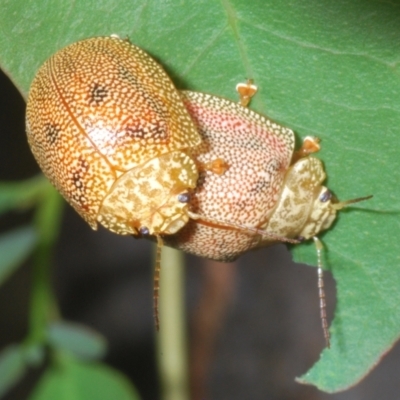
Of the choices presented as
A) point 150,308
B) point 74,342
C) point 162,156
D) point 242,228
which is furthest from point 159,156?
point 150,308

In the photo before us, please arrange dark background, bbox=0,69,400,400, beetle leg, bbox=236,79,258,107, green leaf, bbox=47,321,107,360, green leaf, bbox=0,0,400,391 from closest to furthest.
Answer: green leaf, bbox=0,0,400,391, beetle leg, bbox=236,79,258,107, green leaf, bbox=47,321,107,360, dark background, bbox=0,69,400,400

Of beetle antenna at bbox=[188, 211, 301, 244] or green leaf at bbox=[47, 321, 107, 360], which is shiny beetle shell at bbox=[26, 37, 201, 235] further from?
green leaf at bbox=[47, 321, 107, 360]

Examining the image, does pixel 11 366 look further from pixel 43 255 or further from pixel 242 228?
pixel 242 228

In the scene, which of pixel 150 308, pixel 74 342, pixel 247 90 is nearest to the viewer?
pixel 247 90

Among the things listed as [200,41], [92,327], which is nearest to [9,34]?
[200,41]

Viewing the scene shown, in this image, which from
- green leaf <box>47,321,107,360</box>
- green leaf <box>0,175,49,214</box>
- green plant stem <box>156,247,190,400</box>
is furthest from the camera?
green plant stem <box>156,247,190,400</box>

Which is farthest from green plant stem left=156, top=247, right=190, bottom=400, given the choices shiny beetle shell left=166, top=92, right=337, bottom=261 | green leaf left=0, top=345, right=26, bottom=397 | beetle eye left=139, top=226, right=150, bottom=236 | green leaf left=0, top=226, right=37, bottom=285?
beetle eye left=139, top=226, right=150, bottom=236

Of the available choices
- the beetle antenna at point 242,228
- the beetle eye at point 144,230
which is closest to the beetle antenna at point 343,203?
the beetle antenna at point 242,228
